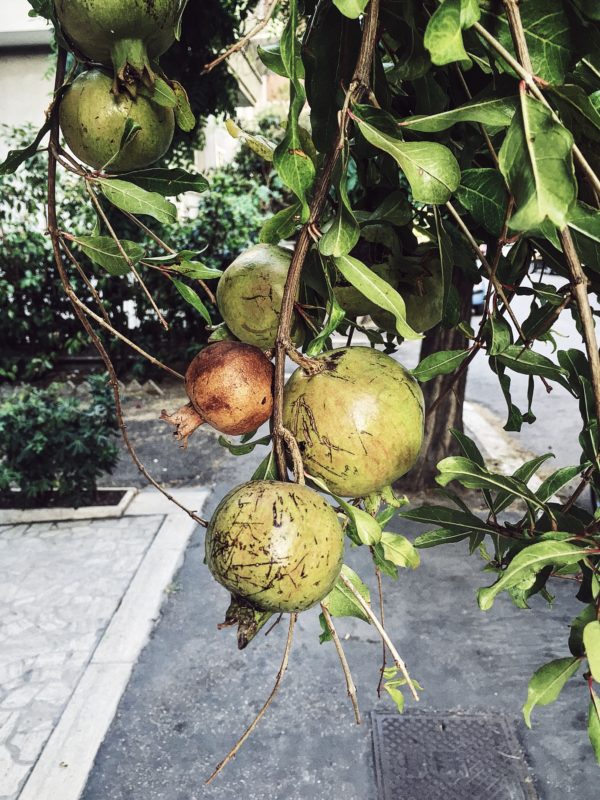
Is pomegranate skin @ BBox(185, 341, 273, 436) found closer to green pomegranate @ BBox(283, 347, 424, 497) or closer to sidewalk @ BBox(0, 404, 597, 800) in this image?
green pomegranate @ BBox(283, 347, 424, 497)

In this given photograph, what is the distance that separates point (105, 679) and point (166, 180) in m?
3.00

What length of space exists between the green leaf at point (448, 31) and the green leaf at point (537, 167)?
2.5 inches

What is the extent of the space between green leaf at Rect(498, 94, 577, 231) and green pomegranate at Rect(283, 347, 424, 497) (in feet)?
0.94

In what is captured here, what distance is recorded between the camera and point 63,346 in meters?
8.73

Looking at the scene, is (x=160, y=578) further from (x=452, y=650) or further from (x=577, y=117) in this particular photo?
(x=577, y=117)

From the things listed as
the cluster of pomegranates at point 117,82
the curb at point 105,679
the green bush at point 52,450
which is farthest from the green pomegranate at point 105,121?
the green bush at point 52,450

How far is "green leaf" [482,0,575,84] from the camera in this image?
600 mm

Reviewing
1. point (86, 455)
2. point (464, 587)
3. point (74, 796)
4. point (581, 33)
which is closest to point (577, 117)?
point (581, 33)

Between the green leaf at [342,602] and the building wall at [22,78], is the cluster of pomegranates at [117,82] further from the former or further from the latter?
the building wall at [22,78]

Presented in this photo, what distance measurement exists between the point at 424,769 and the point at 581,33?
284 cm

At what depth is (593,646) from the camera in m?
0.63

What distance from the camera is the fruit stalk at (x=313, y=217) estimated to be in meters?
0.62

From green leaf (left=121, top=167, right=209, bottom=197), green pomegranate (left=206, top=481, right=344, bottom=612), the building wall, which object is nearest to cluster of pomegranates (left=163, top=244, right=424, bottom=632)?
green pomegranate (left=206, top=481, right=344, bottom=612)

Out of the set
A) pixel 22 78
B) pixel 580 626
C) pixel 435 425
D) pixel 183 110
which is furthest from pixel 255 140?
pixel 22 78
